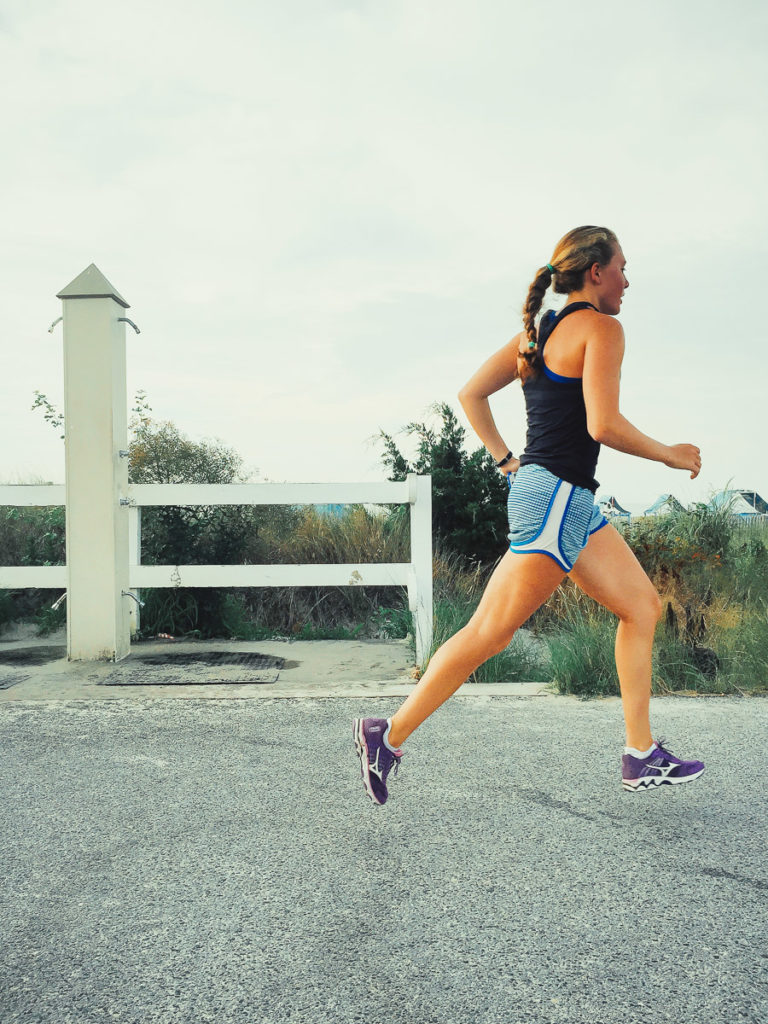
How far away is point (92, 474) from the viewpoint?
682 centimetres

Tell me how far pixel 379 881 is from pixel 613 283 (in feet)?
7.49

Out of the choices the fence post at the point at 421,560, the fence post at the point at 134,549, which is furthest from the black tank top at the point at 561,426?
the fence post at the point at 134,549

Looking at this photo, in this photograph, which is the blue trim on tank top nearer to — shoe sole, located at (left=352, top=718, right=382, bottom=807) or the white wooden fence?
shoe sole, located at (left=352, top=718, right=382, bottom=807)

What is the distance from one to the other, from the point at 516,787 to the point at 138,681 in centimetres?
323

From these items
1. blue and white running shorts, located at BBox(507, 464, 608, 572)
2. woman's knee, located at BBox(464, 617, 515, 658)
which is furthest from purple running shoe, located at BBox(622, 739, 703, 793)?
blue and white running shorts, located at BBox(507, 464, 608, 572)

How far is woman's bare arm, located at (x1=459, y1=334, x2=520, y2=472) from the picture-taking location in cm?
365

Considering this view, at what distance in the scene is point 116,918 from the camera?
8.54 ft

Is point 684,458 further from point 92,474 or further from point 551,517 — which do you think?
point 92,474

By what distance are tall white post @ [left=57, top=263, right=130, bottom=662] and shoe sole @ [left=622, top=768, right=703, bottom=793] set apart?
4.42 meters

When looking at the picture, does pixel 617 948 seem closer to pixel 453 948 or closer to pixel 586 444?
pixel 453 948

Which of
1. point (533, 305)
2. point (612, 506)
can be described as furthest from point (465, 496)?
point (533, 305)

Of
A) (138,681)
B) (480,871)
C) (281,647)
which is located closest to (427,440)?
(281,647)

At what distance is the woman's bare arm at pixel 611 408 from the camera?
3137 mm

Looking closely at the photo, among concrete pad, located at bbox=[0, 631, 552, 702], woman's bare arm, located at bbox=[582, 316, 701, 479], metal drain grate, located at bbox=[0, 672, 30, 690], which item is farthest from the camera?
metal drain grate, located at bbox=[0, 672, 30, 690]
